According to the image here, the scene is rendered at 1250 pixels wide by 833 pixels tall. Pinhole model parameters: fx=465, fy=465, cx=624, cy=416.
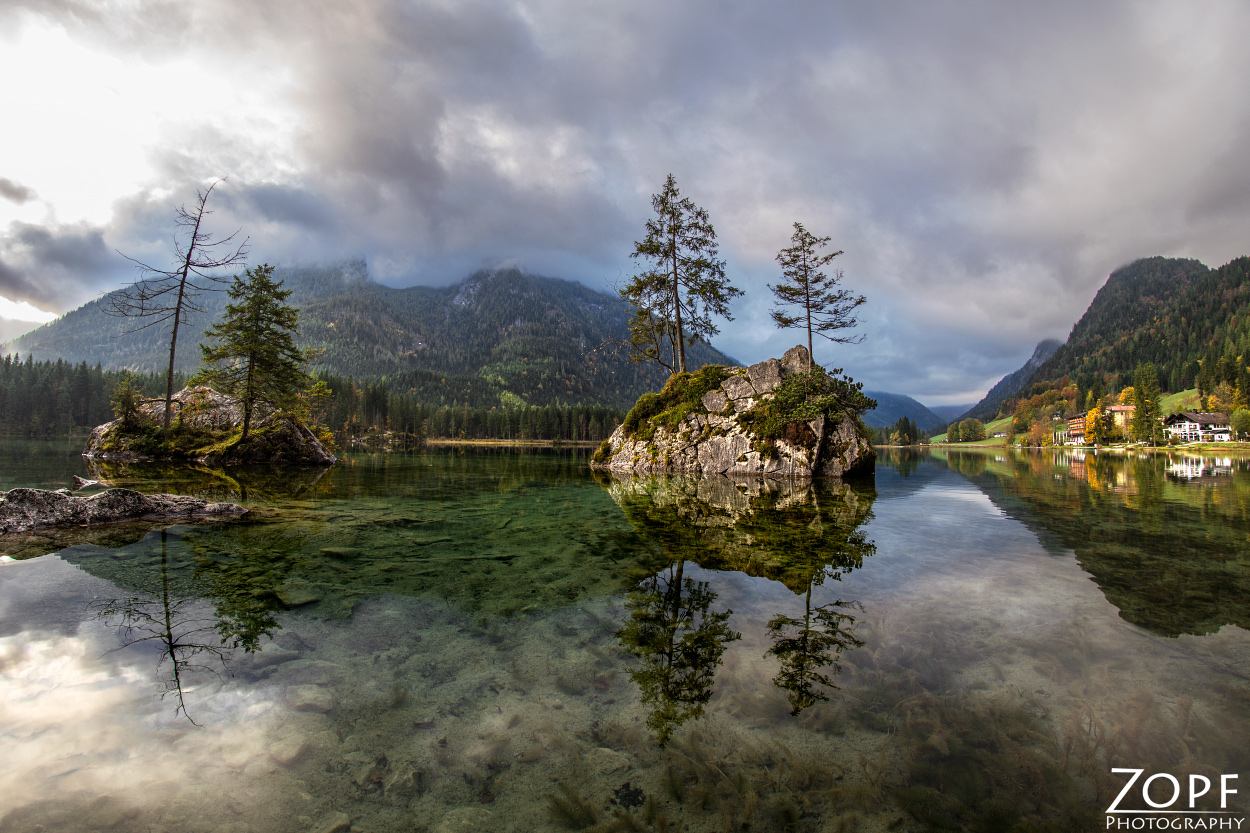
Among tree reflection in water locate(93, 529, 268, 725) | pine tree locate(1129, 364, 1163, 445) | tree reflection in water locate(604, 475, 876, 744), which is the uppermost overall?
pine tree locate(1129, 364, 1163, 445)

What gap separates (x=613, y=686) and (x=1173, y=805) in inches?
143

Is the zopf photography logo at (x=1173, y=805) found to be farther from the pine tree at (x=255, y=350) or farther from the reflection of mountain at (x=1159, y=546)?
the pine tree at (x=255, y=350)

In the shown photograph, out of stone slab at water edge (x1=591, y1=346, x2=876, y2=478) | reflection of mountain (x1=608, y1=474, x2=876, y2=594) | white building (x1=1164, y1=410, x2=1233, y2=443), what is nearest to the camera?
reflection of mountain (x1=608, y1=474, x2=876, y2=594)

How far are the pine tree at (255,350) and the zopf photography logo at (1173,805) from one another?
37152 millimetres

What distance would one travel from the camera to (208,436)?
3108cm

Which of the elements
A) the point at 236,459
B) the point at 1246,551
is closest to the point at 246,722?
the point at 1246,551

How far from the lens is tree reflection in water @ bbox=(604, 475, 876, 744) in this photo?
4.06 meters

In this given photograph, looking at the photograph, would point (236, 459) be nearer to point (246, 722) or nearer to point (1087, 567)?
point (246, 722)

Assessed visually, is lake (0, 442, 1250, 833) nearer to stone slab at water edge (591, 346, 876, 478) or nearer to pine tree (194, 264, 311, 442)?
stone slab at water edge (591, 346, 876, 478)

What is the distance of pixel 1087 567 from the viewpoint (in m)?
7.67

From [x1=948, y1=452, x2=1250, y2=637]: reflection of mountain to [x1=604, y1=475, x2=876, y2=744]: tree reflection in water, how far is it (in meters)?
3.42

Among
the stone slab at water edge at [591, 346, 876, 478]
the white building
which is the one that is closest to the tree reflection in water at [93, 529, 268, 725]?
the stone slab at water edge at [591, 346, 876, 478]

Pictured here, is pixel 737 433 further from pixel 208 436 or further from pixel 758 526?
Answer: pixel 208 436

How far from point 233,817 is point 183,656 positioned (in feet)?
9.11
